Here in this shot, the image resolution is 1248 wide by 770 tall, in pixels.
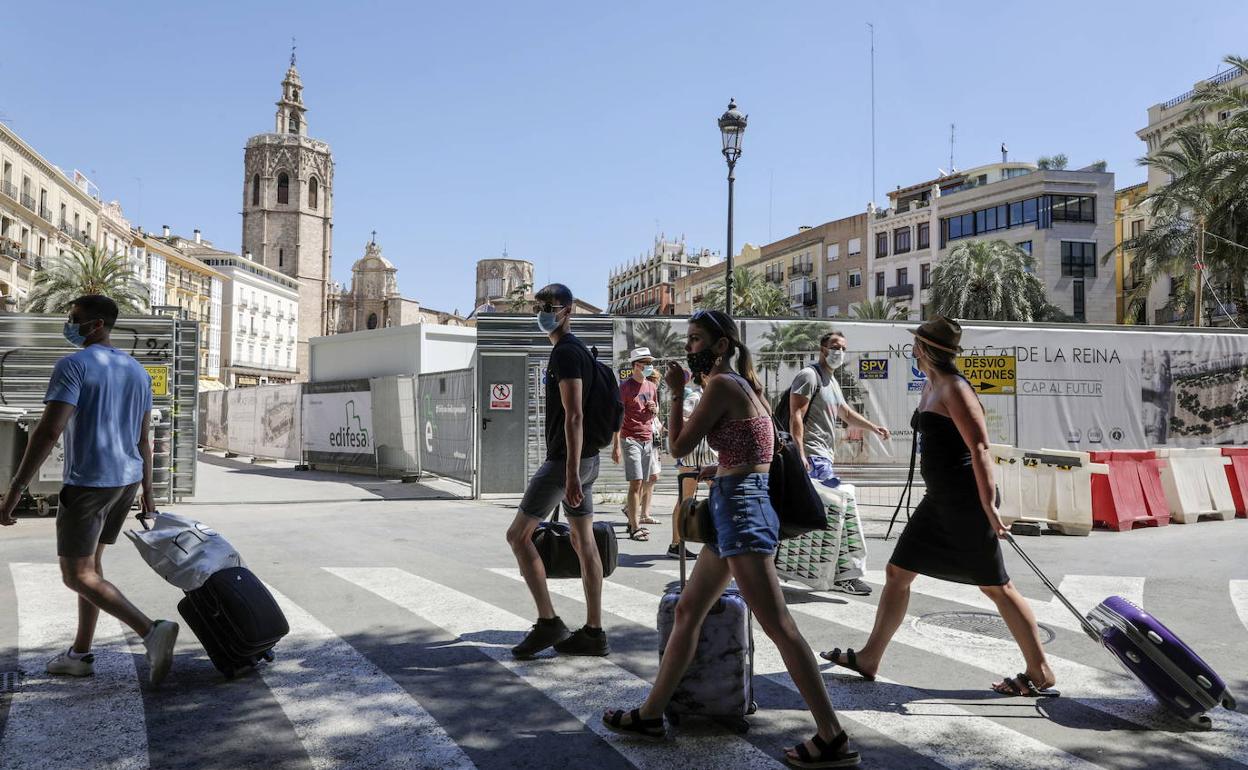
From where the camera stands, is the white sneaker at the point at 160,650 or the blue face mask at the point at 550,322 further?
the blue face mask at the point at 550,322

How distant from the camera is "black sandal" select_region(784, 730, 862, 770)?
3324 mm

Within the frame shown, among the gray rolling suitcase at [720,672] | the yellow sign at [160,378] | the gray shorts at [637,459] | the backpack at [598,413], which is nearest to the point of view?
the gray rolling suitcase at [720,672]

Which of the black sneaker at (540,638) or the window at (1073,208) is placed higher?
the window at (1073,208)

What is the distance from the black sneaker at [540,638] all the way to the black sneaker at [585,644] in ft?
0.18

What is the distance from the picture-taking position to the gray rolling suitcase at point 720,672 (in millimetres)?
3744

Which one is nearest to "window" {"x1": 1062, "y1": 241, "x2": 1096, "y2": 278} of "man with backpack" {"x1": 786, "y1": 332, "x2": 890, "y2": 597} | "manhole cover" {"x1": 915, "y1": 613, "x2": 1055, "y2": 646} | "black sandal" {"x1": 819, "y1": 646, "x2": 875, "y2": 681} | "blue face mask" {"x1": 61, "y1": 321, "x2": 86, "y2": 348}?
"man with backpack" {"x1": 786, "y1": 332, "x2": 890, "y2": 597}

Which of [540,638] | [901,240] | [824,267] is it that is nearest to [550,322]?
[540,638]

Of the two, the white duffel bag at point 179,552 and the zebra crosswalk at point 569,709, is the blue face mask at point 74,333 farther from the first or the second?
the zebra crosswalk at point 569,709

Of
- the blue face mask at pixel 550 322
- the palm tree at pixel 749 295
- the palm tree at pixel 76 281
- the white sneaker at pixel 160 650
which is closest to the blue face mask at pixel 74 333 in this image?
the white sneaker at pixel 160 650

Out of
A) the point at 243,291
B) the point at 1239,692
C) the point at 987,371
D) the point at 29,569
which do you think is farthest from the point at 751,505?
the point at 243,291

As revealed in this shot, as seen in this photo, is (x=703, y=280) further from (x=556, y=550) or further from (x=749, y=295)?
(x=556, y=550)

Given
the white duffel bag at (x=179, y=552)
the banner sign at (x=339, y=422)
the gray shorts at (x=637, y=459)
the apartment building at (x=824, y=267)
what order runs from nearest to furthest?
1. the white duffel bag at (x=179, y=552)
2. the gray shorts at (x=637, y=459)
3. the banner sign at (x=339, y=422)
4. the apartment building at (x=824, y=267)

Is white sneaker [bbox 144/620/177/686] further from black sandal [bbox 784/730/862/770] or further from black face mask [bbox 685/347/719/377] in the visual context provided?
black sandal [bbox 784/730/862/770]

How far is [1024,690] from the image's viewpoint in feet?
14.0
